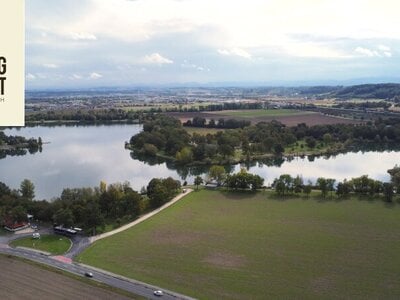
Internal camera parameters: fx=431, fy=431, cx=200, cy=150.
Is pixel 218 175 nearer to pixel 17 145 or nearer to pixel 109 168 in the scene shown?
pixel 109 168

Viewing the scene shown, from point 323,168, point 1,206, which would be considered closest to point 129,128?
point 323,168

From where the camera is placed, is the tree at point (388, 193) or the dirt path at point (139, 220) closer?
the dirt path at point (139, 220)

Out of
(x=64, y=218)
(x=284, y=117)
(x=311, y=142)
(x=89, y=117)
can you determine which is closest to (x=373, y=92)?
(x=284, y=117)

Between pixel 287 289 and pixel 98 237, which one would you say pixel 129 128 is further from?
pixel 287 289

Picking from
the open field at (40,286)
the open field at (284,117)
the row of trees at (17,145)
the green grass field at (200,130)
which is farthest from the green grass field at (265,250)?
the open field at (284,117)

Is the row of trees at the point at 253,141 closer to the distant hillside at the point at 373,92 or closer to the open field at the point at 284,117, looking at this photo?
the open field at the point at 284,117
